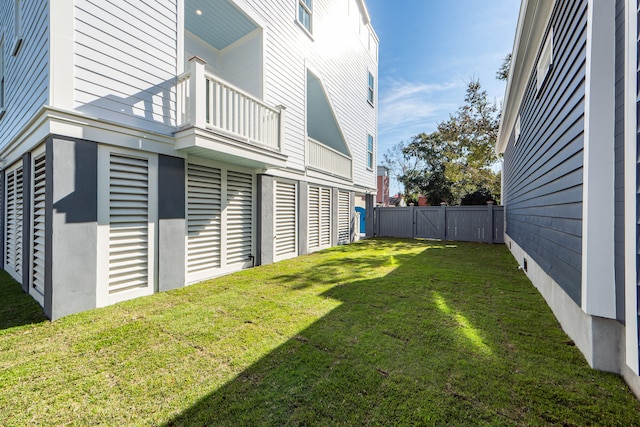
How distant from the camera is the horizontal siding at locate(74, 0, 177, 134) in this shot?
3.30 m

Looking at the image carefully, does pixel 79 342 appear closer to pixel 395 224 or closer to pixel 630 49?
pixel 630 49

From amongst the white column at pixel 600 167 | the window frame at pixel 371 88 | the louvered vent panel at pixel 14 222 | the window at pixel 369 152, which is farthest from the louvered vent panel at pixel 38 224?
the window frame at pixel 371 88

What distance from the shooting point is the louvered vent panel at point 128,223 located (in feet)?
11.8

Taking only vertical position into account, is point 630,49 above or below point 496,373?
above

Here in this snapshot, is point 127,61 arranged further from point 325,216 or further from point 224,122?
point 325,216

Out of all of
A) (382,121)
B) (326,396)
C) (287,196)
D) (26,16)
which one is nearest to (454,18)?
(287,196)

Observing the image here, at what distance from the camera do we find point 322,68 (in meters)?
8.44

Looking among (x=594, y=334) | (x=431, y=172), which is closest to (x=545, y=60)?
(x=594, y=334)

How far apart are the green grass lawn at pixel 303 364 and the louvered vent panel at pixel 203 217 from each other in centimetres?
96

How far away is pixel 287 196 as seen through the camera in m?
7.02

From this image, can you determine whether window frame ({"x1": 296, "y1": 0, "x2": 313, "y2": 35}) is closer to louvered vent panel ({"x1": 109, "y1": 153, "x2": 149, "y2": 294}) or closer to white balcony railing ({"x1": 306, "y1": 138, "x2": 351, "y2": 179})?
white balcony railing ({"x1": 306, "y1": 138, "x2": 351, "y2": 179})

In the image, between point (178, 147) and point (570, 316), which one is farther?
point (178, 147)

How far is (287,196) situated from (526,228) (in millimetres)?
5354

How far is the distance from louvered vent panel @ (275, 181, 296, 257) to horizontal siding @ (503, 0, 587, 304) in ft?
17.0
